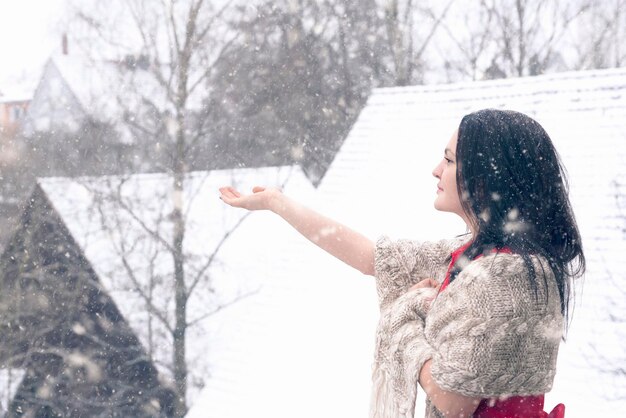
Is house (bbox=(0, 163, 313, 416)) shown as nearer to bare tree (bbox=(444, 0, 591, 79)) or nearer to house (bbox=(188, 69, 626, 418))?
house (bbox=(188, 69, 626, 418))

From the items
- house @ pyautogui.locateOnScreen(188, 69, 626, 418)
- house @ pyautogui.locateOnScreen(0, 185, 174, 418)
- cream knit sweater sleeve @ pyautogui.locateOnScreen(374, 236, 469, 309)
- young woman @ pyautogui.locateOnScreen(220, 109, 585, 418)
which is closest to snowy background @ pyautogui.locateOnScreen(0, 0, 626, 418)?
house @ pyautogui.locateOnScreen(188, 69, 626, 418)

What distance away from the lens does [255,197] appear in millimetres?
1327

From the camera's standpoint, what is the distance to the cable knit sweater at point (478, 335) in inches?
40.1

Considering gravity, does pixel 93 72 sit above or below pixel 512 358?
below

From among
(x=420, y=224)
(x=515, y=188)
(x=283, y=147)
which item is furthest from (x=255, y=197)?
(x=283, y=147)

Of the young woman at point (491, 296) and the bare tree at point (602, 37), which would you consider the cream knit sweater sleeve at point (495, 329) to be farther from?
the bare tree at point (602, 37)

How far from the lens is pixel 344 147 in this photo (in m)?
6.19

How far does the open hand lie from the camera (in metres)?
1.31

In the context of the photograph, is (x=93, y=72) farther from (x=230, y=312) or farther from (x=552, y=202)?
(x=552, y=202)

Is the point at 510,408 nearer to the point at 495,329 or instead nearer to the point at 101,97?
the point at 495,329

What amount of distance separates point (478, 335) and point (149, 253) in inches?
400

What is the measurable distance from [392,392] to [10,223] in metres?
11.6

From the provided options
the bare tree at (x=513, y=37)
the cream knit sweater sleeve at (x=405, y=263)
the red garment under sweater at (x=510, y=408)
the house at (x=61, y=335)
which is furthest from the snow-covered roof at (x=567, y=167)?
the bare tree at (x=513, y=37)

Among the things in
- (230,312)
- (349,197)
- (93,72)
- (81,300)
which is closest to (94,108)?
(93,72)
